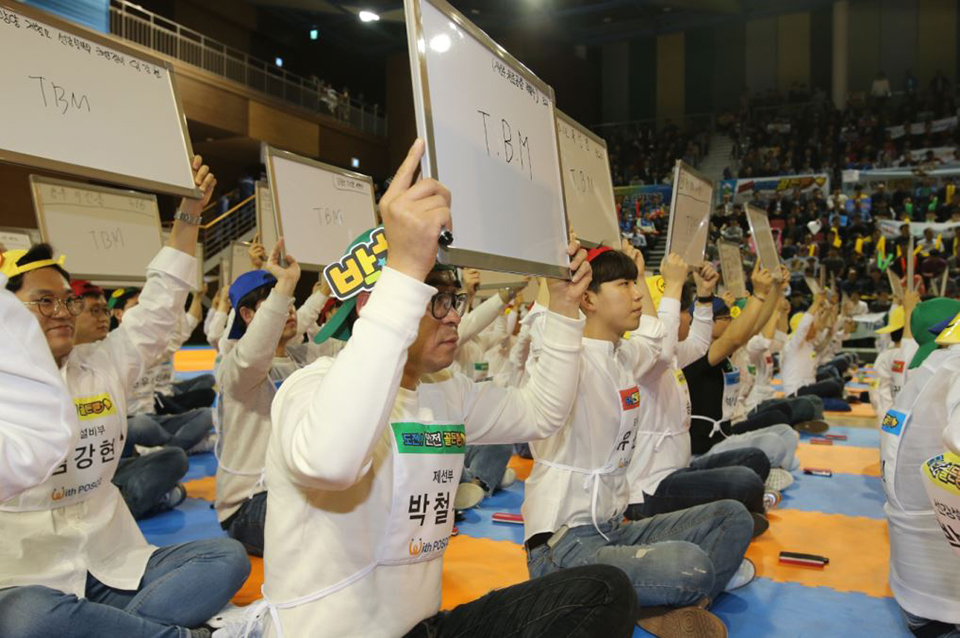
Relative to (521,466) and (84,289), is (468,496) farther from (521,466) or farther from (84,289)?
(84,289)

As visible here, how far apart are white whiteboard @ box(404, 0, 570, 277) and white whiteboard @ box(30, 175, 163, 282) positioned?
3.43 metres

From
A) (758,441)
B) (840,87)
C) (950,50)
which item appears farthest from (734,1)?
(758,441)

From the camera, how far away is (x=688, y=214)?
3738 mm

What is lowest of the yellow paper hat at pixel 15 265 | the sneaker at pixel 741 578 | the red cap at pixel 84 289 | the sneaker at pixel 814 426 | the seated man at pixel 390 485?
the sneaker at pixel 814 426

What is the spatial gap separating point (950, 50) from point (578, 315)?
76.4 ft

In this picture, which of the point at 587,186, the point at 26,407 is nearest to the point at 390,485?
the point at 26,407

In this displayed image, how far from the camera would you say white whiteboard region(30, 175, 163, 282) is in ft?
Answer: 15.0

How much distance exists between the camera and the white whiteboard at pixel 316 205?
11.9 ft

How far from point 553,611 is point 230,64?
16.7m

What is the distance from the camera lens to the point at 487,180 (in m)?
1.77

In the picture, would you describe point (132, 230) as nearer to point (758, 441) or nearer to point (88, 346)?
point (88, 346)

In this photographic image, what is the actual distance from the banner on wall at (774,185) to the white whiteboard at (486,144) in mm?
17971

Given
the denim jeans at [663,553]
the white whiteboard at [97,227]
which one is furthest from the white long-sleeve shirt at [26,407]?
the white whiteboard at [97,227]

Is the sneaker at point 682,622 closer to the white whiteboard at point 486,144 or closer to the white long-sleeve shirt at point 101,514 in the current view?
the white whiteboard at point 486,144
